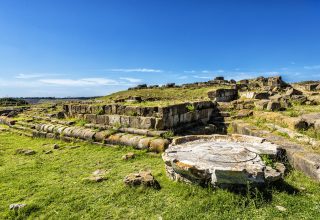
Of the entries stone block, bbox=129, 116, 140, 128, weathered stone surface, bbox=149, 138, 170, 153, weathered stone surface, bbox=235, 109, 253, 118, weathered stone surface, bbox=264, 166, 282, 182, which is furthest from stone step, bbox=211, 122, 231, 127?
weathered stone surface, bbox=264, 166, 282, 182

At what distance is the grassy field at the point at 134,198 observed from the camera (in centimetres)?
398

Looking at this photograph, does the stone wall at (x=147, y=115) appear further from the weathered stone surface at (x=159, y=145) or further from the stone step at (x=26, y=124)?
the stone step at (x=26, y=124)

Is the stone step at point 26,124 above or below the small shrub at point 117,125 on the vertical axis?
below

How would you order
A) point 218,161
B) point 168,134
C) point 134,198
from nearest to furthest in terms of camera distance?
point 134,198 < point 218,161 < point 168,134

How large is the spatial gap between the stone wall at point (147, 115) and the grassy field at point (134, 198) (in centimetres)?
266

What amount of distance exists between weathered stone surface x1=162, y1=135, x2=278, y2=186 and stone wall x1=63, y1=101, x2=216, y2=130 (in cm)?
264

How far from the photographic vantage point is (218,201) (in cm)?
421

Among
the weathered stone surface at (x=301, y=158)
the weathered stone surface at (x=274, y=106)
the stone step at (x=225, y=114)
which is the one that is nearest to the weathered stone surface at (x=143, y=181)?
the weathered stone surface at (x=301, y=158)

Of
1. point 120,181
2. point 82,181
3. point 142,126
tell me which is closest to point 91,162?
point 82,181

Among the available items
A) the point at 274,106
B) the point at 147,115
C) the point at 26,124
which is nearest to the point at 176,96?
the point at 26,124

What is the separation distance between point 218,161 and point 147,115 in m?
4.77

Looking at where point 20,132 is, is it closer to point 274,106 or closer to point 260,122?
point 260,122

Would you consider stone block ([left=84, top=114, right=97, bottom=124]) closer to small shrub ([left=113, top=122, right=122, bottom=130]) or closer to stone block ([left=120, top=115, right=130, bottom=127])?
small shrub ([left=113, top=122, right=122, bottom=130])

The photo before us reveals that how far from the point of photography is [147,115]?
940 cm
